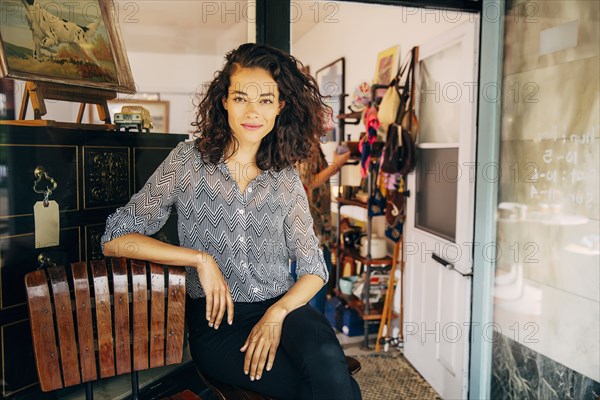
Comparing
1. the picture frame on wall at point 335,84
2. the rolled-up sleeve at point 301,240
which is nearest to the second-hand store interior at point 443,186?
the rolled-up sleeve at point 301,240

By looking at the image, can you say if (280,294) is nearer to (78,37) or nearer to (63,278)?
(63,278)

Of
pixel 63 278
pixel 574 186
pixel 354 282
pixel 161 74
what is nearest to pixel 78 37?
pixel 161 74

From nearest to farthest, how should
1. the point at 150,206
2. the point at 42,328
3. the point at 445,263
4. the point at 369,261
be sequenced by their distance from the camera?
the point at 42,328, the point at 150,206, the point at 445,263, the point at 369,261

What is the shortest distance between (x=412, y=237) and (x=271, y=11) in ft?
5.66

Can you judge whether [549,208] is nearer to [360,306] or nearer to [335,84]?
[360,306]

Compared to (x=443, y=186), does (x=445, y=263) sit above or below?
below

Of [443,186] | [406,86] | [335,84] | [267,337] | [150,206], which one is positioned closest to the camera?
[267,337]

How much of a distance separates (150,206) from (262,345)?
1.67ft

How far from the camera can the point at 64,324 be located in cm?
131

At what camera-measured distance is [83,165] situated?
5.63 feet

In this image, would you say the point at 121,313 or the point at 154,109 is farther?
the point at 154,109

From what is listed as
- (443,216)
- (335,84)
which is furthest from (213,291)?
(335,84)

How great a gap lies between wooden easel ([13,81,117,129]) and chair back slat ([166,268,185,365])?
666mm

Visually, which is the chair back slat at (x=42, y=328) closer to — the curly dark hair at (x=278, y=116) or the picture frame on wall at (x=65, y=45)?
the curly dark hair at (x=278, y=116)
